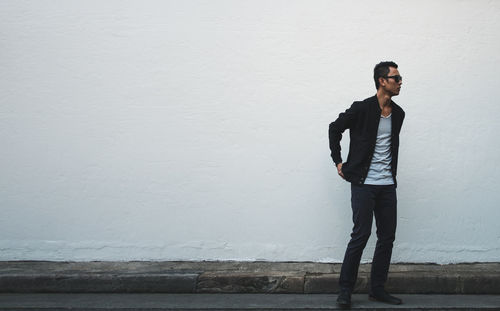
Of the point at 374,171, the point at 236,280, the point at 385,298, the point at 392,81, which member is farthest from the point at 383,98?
the point at 236,280

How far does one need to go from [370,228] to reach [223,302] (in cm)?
130

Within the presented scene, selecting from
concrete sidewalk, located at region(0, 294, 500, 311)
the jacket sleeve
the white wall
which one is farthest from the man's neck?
concrete sidewalk, located at region(0, 294, 500, 311)

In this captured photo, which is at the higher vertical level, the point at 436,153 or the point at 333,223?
the point at 436,153

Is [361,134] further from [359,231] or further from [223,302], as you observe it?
[223,302]

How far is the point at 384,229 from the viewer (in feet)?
12.6

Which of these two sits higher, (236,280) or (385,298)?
(385,298)

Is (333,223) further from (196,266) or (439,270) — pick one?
(196,266)

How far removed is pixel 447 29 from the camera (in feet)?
16.1

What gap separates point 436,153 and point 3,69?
436 centimetres

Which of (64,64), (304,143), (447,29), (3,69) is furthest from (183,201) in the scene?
(447,29)

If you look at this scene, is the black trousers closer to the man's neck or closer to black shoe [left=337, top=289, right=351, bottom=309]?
black shoe [left=337, top=289, right=351, bottom=309]

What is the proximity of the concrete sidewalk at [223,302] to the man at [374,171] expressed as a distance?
0.69 ft

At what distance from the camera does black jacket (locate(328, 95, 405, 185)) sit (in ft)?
12.3

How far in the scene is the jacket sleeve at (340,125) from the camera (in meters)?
3.81
